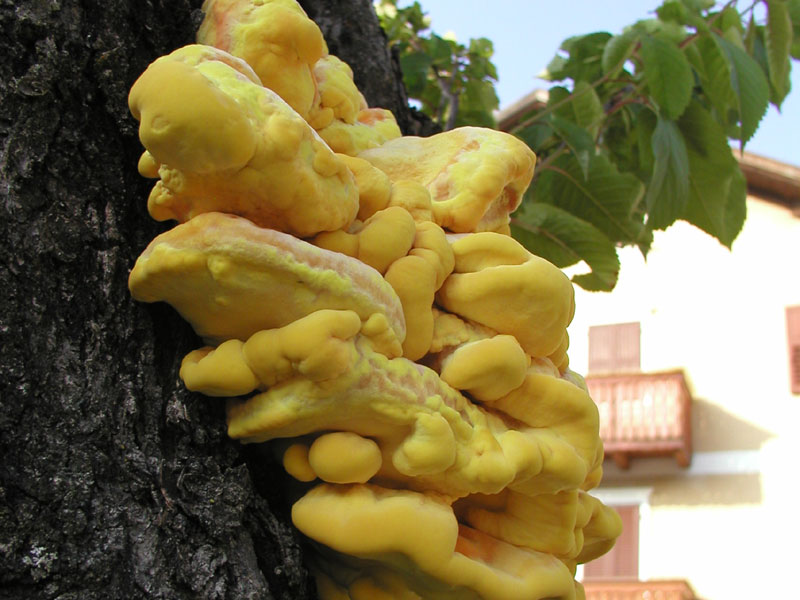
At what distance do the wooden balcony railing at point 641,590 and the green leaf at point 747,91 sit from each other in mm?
9292

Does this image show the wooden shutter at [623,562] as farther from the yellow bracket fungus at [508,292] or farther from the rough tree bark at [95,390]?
the rough tree bark at [95,390]

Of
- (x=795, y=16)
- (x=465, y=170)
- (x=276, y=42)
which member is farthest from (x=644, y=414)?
(x=276, y=42)

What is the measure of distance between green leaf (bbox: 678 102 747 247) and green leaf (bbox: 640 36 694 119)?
12cm

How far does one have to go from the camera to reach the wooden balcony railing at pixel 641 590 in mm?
10375

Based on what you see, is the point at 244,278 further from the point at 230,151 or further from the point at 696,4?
the point at 696,4

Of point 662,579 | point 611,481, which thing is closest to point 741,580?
point 662,579

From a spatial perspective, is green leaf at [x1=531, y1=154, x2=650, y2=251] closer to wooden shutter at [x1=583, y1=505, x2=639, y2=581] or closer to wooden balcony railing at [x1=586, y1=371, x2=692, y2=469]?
wooden balcony railing at [x1=586, y1=371, x2=692, y2=469]

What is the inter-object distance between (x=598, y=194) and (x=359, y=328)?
1.43m

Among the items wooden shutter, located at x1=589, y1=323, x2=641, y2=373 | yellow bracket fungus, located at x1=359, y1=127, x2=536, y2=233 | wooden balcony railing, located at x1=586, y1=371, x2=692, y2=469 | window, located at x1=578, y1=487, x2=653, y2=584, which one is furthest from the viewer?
wooden shutter, located at x1=589, y1=323, x2=641, y2=373

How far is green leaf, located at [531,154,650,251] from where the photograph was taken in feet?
7.55

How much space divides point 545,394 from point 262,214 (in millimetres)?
456

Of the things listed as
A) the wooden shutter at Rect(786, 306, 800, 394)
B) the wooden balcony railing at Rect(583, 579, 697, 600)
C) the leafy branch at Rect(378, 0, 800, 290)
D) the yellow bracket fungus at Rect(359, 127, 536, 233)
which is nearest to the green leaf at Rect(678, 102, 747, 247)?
the leafy branch at Rect(378, 0, 800, 290)

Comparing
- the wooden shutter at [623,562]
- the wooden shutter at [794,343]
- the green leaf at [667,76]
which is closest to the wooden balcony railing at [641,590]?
the wooden shutter at [623,562]

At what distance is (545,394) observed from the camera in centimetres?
124
